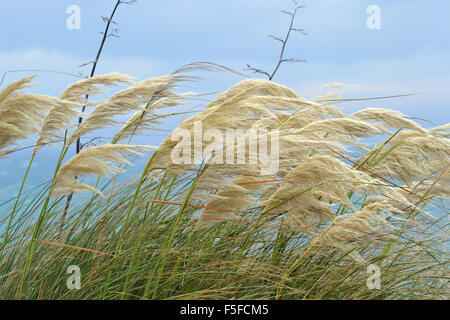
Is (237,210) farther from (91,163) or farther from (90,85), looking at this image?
(90,85)

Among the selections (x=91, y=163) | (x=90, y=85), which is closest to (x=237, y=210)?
(x=91, y=163)

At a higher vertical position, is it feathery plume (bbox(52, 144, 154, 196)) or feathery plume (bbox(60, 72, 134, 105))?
feathery plume (bbox(60, 72, 134, 105))

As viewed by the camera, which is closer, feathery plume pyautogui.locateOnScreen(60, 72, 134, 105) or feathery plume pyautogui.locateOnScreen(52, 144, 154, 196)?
feathery plume pyautogui.locateOnScreen(52, 144, 154, 196)

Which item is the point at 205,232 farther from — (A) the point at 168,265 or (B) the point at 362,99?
(B) the point at 362,99

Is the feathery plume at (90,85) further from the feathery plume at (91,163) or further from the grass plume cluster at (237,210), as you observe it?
the feathery plume at (91,163)

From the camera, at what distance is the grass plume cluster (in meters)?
2.17

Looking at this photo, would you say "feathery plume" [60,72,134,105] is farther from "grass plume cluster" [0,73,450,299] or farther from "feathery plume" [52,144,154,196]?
"feathery plume" [52,144,154,196]

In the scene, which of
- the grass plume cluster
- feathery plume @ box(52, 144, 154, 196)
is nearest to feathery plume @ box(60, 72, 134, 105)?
the grass plume cluster

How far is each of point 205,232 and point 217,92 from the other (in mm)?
857

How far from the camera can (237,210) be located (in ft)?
7.43

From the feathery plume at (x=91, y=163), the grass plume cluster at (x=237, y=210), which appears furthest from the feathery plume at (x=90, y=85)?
the feathery plume at (x=91, y=163)

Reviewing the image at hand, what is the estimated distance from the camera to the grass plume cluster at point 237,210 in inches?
85.5

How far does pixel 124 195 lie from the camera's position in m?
3.12
